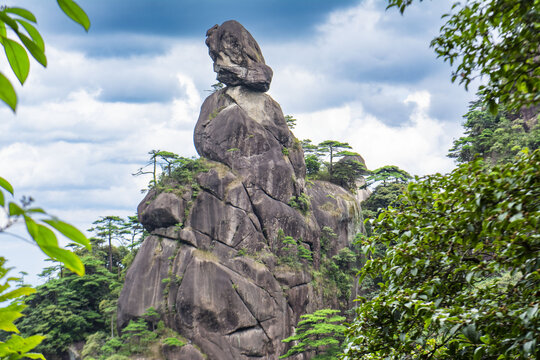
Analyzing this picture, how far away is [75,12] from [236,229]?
52.3 ft

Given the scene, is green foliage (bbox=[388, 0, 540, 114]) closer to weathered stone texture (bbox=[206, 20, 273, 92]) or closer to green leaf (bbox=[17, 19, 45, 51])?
green leaf (bbox=[17, 19, 45, 51])

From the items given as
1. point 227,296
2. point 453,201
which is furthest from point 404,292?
point 227,296

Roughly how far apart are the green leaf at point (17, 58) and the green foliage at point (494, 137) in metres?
15.2

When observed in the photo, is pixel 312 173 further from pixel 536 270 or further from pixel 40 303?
pixel 536 270

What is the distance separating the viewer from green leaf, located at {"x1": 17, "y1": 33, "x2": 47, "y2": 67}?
47cm

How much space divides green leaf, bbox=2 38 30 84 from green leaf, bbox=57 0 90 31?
0.28ft

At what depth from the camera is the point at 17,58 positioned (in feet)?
1.64

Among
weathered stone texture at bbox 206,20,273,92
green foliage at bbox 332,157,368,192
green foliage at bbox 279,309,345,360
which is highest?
weathered stone texture at bbox 206,20,273,92

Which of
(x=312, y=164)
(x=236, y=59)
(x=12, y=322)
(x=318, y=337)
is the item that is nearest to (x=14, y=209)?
(x=12, y=322)

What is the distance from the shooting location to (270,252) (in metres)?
16.6

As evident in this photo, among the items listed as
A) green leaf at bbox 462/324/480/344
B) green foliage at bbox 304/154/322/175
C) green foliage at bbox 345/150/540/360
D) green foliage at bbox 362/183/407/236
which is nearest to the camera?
green leaf at bbox 462/324/480/344

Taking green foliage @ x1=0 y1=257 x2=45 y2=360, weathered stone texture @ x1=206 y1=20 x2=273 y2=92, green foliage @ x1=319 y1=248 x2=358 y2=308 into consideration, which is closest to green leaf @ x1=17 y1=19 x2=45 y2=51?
green foliage @ x1=0 y1=257 x2=45 y2=360

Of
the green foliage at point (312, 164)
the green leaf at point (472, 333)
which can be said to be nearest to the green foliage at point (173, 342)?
the green foliage at point (312, 164)

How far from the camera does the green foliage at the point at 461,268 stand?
6.28 ft
